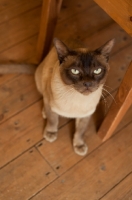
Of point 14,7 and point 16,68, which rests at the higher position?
point 14,7

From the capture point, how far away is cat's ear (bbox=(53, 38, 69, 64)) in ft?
3.41

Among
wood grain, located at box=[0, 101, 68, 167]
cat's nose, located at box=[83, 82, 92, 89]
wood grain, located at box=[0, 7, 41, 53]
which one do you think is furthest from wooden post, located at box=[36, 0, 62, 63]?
cat's nose, located at box=[83, 82, 92, 89]

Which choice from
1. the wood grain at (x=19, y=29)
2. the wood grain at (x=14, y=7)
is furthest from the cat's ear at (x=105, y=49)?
the wood grain at (x=14, y=7)

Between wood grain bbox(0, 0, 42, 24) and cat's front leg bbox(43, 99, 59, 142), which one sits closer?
cat's front leg bbox(43, 99, 59, 142)

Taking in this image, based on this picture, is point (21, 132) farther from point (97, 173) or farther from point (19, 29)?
point (19, 29)

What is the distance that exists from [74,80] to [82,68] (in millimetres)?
54

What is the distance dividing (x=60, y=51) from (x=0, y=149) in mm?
595

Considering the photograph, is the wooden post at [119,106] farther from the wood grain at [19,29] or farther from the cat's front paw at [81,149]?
the wood grain at [19,29]

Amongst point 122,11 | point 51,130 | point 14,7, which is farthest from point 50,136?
point 14,7

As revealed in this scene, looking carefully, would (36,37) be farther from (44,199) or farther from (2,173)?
(44,199)

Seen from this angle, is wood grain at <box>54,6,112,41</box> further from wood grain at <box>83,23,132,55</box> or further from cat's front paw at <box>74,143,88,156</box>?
cat's front paw at <box>74,143,88,156</box>

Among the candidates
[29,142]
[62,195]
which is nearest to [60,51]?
[29,142]

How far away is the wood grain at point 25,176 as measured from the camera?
126 centimetres

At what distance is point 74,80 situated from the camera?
105 centimetres
